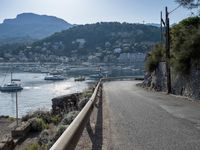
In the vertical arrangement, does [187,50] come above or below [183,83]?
above

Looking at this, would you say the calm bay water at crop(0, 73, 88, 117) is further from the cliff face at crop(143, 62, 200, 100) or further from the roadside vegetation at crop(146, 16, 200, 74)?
the roadside vegetation at crop(146, 16, 200, 74)

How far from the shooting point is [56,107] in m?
35.0

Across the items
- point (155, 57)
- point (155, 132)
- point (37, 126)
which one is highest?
point (155, 57)

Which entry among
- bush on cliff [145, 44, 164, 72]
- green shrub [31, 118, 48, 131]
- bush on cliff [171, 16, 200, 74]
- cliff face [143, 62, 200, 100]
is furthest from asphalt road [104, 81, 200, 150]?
bush on cliff [145, 44, 164, 72]

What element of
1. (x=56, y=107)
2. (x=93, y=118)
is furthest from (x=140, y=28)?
(x=93, y=118)

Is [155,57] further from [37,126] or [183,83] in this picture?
[37,126]

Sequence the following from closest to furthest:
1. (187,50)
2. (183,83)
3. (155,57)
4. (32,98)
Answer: (187,50) → (183,83) → (155,57) → (32,98)

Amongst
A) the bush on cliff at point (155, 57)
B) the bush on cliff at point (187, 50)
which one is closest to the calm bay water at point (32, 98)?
the bush on cliff at point (155, 57)

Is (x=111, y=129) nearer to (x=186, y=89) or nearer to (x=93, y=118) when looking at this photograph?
(x=93, y=118)

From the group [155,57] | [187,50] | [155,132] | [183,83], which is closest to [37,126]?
[187,50]

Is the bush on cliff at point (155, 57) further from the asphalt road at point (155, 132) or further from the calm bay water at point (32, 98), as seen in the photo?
the asphalt road at point (155, 132)

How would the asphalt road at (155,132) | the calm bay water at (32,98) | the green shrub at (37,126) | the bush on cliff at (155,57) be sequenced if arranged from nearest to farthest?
the asphalt road at (155,132) → the green shrub at (37,126) → the bush on cliff at (155,57) → the calm bay water at (32,98)

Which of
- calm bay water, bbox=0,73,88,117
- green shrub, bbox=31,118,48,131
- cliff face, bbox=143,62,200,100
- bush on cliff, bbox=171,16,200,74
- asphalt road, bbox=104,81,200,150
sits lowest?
calm bay water, bbox=0,73,88,117

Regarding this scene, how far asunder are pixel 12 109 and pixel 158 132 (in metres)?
63.9
